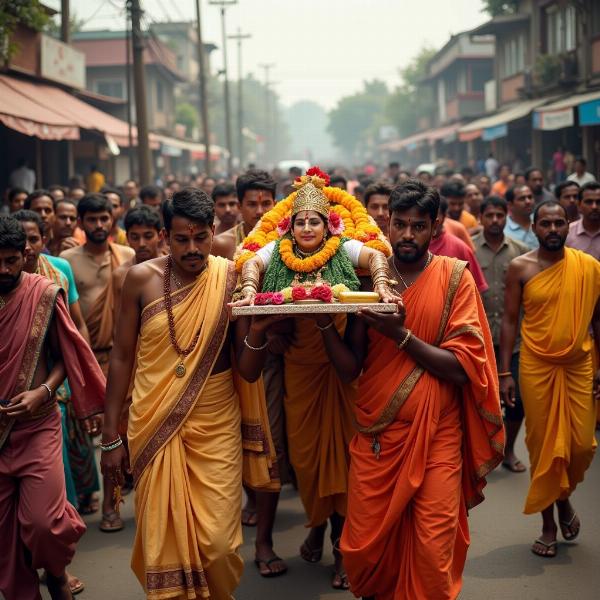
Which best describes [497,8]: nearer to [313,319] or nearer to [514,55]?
[514,55]

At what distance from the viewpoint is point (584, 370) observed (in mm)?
5852

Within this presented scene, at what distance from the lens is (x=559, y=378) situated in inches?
230

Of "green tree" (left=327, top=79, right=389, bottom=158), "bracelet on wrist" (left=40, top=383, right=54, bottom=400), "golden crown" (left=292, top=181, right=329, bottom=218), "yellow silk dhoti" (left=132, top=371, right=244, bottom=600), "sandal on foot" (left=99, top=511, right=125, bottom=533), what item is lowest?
"sandal on foot" (left=99, top=511, right=125, bottom=533)

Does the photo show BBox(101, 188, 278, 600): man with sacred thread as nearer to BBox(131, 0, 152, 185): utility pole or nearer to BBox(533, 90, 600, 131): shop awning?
BBox(131, 0, 152, 185): utility pole

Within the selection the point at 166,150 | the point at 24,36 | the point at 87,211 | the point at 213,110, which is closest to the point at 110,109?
the point at 166,150

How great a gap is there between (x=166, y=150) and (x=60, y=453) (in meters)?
31.5

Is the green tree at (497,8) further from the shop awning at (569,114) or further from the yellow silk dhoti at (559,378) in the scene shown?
the yellow silk dhoti at (559,378)

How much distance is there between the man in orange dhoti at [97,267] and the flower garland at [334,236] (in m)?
2.58

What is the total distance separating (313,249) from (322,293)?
0.64 m

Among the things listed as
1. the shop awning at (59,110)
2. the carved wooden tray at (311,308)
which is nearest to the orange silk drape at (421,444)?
the carved wooden tray at (311,308)

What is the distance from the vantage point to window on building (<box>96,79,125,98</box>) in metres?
43.8

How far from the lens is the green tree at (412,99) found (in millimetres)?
67250

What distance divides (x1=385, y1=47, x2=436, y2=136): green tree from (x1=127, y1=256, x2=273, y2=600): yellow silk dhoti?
197 feet

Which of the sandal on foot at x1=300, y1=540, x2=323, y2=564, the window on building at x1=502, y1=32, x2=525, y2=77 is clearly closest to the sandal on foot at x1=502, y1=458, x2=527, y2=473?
the sandal on foot at x1=300, y1=540, x2=323, y2=564
